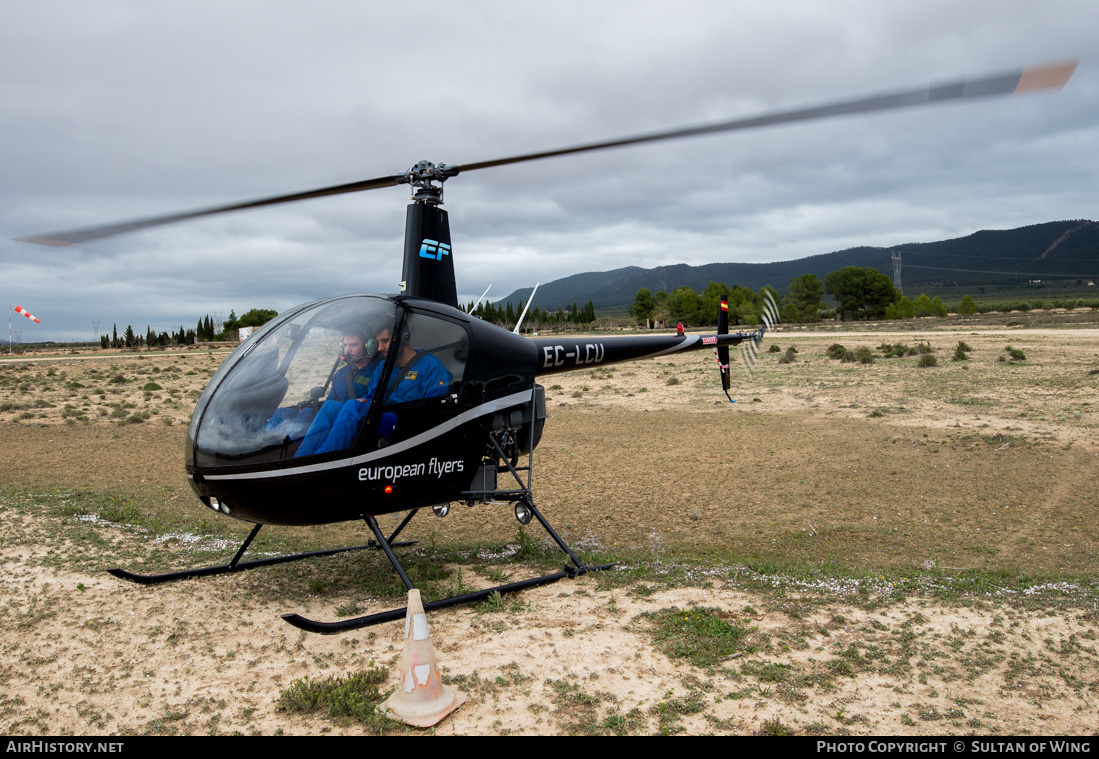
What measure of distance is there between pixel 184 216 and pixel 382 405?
2.79 meters

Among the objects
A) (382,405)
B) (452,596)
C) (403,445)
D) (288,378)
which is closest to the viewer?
(288,378)

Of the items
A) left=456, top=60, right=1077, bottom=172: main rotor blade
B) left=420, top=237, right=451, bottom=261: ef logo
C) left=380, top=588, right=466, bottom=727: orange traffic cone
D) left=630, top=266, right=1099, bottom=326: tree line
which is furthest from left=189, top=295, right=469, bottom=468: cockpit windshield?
left=630, top=266, right=1099, bottom=326: tree line

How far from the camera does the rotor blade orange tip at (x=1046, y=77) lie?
358cm

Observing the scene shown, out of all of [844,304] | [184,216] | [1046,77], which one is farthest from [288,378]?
[844,304]

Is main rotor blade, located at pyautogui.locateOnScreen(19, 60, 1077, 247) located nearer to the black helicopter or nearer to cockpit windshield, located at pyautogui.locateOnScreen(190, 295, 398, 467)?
the black helicopter

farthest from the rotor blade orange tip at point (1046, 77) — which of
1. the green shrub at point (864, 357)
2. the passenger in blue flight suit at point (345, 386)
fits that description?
the green shrub at point (864, 357)

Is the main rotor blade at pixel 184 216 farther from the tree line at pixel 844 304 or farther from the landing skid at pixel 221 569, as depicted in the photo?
the tree line at pixel 844 304

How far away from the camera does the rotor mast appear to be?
6.99 m

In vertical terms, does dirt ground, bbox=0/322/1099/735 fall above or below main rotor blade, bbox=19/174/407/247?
below

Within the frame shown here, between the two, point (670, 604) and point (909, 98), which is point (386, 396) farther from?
point (909, 98)

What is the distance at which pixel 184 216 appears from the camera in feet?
20.6

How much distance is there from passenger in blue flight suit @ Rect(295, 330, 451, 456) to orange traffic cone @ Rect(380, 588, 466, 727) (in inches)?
69.1
